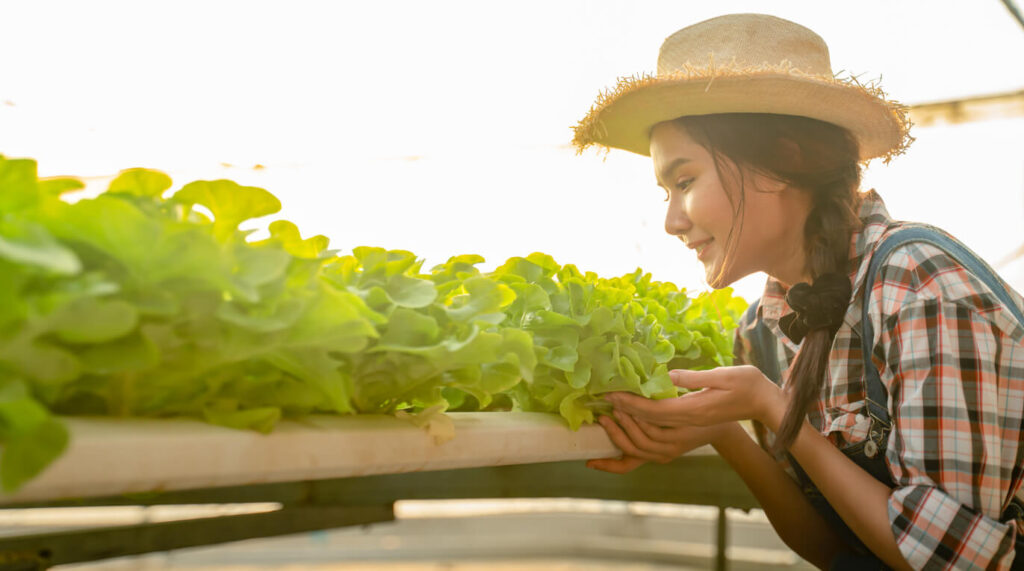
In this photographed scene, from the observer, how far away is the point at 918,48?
9.04 feet

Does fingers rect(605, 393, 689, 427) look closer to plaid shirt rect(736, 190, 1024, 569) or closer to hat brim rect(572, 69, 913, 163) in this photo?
plaid shirt rect(736, 190, 1024, 569)

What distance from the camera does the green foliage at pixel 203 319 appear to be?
1.24 feet

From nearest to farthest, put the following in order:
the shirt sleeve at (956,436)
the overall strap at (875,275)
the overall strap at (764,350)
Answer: the shirt sleeve at (956,436) → the overall strap at (875,275) → the overall strap at (764,350)

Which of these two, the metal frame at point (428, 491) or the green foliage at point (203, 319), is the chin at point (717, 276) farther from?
the green foliage at point (203, 319)

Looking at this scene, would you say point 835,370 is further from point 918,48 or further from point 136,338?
point 918,48

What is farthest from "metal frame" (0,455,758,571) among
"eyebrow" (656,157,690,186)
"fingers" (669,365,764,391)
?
"eyebrow" (656,157,690,186)

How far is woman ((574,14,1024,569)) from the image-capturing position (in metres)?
0.86

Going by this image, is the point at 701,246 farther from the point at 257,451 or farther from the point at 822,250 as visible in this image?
the point at 257,451

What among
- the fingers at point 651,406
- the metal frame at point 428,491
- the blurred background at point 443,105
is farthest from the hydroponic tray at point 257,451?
the blurred background at point 443,105

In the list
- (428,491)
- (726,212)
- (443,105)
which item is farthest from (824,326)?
(443,105)

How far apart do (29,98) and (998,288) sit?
297 cm

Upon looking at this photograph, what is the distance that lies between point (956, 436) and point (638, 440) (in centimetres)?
36

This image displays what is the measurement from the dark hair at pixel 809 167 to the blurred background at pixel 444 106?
1.33 meters

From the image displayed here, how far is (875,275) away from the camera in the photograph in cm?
98
